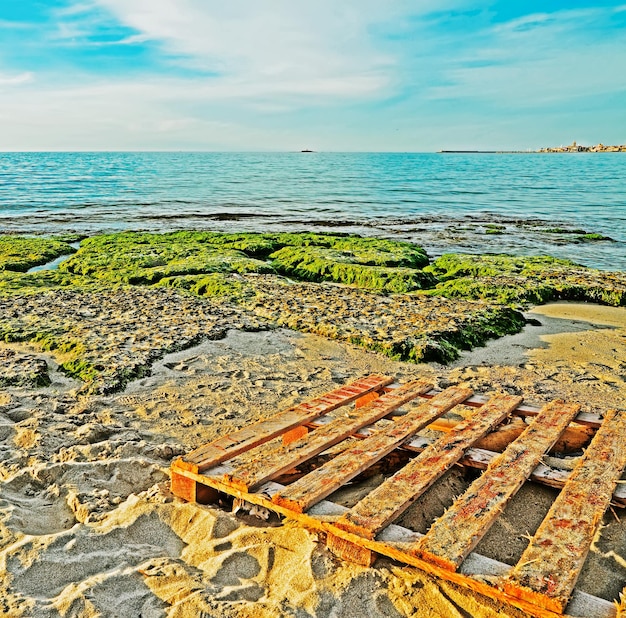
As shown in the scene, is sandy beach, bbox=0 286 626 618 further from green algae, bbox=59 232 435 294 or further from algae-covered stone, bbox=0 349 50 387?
green algae, bbox=59 232 435 294

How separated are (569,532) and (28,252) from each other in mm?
11224

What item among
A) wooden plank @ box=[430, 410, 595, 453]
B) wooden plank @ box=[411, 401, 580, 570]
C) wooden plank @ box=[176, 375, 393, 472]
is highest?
wooden plank @ box=[411, 401, 580, 570]

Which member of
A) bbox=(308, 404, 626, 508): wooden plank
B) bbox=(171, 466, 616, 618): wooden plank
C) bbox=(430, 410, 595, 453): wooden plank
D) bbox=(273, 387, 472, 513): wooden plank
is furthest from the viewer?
bbox=(430, 410, 595, 453): wooden plank

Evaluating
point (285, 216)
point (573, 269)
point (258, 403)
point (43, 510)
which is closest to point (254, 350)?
point (258, 403)

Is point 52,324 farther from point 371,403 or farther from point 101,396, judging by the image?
point 371,403

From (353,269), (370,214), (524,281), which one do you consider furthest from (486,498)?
(370,214)

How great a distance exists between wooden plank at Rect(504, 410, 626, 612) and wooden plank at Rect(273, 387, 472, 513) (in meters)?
0.88

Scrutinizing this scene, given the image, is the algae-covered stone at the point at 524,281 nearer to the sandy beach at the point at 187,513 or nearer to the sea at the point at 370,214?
the sea at the point at 370,214

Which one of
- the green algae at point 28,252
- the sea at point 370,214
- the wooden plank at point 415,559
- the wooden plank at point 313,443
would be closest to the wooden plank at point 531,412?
the wooden plank at point 313,443

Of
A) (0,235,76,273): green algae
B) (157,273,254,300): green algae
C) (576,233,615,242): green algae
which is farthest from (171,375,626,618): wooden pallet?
(576,233,615,242): green algae

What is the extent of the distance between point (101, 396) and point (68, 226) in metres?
14.7

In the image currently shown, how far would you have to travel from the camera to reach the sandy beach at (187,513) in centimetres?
224

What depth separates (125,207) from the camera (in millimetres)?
23578

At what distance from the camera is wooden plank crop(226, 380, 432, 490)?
2.82 metres
